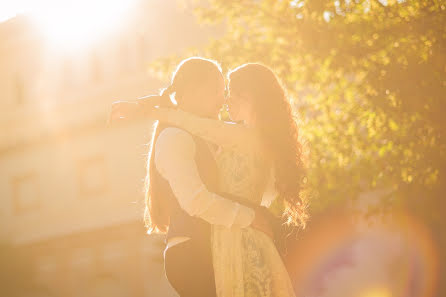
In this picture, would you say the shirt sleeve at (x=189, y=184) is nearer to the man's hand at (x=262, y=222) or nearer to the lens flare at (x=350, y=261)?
the man's hand at (x=262, y=222)

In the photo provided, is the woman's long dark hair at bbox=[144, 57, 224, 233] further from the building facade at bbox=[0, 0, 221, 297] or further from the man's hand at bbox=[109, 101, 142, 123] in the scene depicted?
the building facade at bbox=[0, 0, 221, 297]

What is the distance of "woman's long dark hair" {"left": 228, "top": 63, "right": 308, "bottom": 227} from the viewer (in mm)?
4047

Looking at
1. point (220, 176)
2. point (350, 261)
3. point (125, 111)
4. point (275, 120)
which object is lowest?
point (350, 261)

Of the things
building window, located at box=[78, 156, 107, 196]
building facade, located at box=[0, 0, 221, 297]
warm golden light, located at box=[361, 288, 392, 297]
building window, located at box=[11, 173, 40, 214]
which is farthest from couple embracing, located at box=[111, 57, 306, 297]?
building window, located at box=[11, 173, 40, 214]

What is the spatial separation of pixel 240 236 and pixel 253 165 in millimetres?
392

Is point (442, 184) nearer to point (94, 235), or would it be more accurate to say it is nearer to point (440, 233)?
point (440, 233)

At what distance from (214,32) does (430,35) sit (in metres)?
16.8

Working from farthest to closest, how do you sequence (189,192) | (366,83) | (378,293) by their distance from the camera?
1. (378,293)
2. (366,83)
3. (189,192)

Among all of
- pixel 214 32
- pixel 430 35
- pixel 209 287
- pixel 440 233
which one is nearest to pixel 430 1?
pixel 430 35

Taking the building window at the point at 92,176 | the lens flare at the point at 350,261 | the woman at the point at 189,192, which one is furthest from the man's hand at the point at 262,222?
the building window at the point at 92,176

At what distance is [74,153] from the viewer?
29.0 meters

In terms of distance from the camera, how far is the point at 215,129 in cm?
385

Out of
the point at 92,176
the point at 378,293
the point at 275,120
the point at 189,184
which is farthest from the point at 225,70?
the point at 92,176

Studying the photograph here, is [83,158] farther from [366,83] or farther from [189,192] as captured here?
[189,192]
